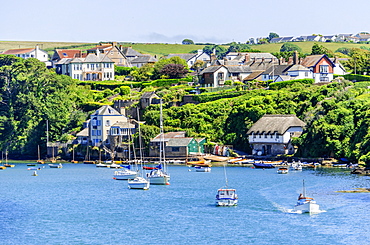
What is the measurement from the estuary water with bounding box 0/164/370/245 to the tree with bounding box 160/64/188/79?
6264 cm

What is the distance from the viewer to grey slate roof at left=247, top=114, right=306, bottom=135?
10575cm

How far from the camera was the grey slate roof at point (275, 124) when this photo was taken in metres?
106

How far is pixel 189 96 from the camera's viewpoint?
129625 mm

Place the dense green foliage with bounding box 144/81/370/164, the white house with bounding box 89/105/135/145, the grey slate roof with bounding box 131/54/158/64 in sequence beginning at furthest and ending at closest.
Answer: the grey slate roof with bounding box 131/54/158/64 → the white house with bounding box 89/105/135/145 → the dense green foliage with bounding box 144/81/370/164

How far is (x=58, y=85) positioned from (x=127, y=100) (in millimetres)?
16848

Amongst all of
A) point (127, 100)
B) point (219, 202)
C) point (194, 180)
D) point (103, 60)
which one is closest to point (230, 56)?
point (103, 60)

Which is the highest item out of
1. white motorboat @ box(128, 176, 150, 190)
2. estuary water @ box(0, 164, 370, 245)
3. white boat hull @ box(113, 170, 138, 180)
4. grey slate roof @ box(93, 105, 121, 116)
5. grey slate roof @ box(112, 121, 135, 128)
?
grey slate roof @ box(93, 105, 121, 116)

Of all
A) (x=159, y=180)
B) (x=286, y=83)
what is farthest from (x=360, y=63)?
(x=159, y=180)

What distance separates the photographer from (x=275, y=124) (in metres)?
107

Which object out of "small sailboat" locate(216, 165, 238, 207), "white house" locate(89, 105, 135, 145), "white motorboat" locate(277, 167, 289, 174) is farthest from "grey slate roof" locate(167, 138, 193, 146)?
"small sailboat" locate(216, 165, 238, 207)

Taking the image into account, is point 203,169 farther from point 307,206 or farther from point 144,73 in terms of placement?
point 144,73

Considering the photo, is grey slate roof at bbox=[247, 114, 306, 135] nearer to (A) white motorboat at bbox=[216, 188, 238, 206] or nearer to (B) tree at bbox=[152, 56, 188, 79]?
(A) white motorboat at bbox=[216, 188, 238, 206]

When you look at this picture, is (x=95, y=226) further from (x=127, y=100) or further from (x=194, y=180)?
(x=127, y=100)

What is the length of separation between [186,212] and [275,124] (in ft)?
160
